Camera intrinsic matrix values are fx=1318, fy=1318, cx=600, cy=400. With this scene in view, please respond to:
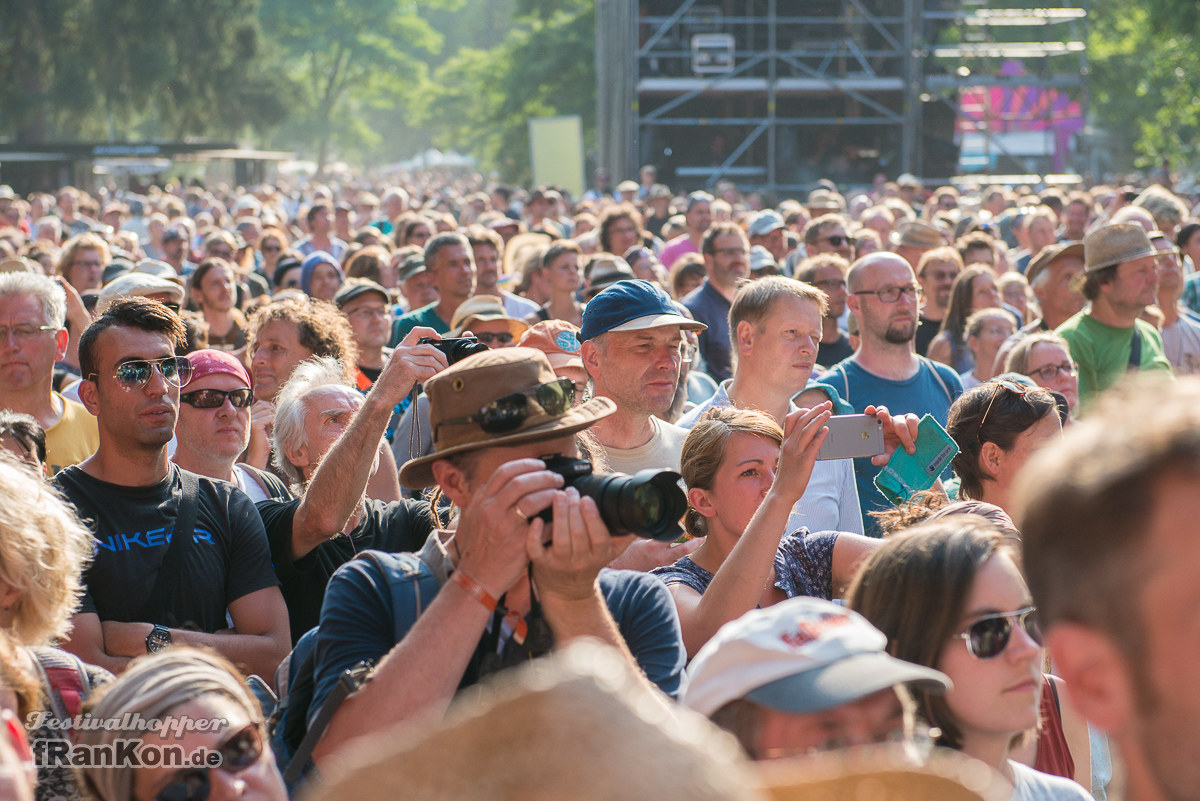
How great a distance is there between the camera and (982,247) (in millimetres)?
9508

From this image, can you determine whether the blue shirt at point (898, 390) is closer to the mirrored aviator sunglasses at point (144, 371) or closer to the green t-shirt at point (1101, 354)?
the green t-shirt at point (1101, 354)

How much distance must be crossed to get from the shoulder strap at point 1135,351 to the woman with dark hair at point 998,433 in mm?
2494

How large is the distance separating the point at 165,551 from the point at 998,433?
8.15ft

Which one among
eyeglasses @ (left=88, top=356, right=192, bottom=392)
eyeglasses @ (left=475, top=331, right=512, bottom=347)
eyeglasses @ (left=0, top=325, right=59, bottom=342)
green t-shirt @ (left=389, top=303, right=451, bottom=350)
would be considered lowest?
green t-shirt @ (left=389, top=303, right=451, bottom=350)

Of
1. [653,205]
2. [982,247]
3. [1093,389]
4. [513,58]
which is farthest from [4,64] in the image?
[1093,389]

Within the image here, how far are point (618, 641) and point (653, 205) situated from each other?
16290mm

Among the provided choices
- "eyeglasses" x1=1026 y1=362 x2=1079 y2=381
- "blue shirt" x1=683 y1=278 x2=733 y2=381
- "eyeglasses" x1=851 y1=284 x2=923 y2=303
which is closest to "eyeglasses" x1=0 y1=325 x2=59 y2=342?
"eyeglasses" x1=851 y1=284 x2=923 y2=303

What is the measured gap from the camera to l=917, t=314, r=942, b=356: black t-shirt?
26.7 feet

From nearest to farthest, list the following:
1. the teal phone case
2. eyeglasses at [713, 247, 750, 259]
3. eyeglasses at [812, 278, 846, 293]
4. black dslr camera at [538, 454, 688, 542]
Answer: black dslr camera at [538, 454, 688, 542] < the teal phone case < eyeglasses at [812, 278, 846, 293] < eyeglasses at [713, 247, 750, 259]

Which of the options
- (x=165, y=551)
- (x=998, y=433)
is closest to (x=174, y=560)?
(x=165, y=551)

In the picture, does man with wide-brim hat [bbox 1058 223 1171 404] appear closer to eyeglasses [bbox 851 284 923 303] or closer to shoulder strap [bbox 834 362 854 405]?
eyeglasses [bbox 851 284 923 303]

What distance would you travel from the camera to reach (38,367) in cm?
504

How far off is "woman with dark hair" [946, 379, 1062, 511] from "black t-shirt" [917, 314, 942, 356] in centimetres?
393

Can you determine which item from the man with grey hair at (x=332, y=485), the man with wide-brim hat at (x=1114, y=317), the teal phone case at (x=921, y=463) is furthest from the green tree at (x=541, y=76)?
the teal phone case at (x=921, y=463)
